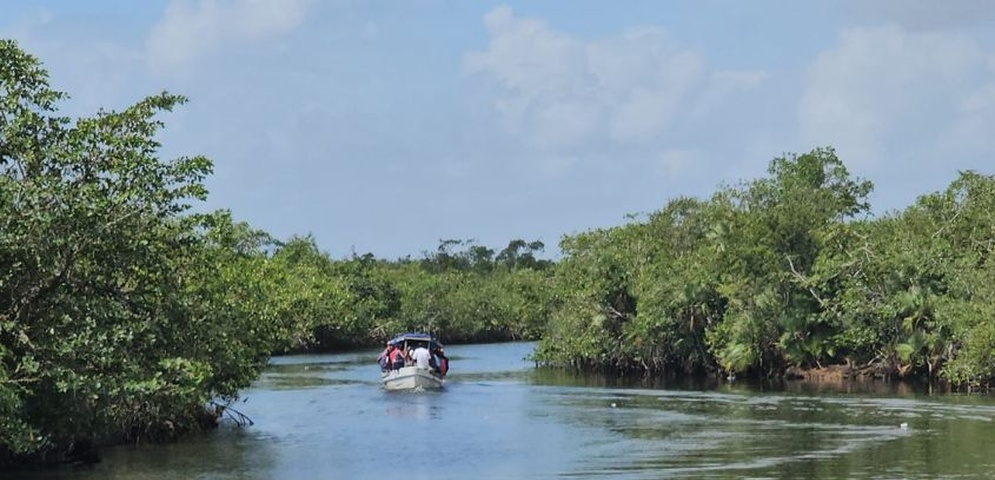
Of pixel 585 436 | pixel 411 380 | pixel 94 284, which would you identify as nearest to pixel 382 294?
pixel 411 380

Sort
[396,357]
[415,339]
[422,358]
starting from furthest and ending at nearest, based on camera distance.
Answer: [415,339] → [396,357] → [422,358]

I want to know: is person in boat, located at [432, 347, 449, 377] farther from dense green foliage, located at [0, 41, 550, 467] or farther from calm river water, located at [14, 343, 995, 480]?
dense green foliage, located at [0, 41, 550, 467]

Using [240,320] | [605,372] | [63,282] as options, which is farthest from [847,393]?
[63,282]

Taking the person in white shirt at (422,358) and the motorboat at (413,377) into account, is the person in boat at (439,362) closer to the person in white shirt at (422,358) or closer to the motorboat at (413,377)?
the motorboat at (413,377)

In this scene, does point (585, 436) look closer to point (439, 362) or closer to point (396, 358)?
point (396, 358)

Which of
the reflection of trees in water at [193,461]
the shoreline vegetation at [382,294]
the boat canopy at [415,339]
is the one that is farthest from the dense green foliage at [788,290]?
the reflection of trees in water at [193,461]

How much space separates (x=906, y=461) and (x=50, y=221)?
44.7 feet

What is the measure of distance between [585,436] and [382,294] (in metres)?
51.7

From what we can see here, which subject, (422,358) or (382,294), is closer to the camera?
(422,358)

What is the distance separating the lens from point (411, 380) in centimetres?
4003

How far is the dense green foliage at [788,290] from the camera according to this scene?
1510 inches

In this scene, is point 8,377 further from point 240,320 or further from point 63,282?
point 240,320

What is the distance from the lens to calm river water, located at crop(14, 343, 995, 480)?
2212 centimetres

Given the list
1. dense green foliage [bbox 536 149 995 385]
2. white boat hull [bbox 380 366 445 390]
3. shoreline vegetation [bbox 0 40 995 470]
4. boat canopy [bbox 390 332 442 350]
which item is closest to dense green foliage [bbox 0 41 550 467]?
shoreline vegetation [bbox 0 40 995 470]
